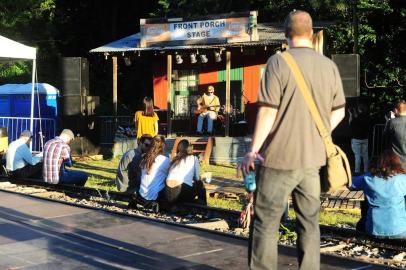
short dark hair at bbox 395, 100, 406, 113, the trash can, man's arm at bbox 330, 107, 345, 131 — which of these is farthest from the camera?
the trash can

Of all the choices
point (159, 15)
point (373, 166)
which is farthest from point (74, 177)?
point (159, 15)

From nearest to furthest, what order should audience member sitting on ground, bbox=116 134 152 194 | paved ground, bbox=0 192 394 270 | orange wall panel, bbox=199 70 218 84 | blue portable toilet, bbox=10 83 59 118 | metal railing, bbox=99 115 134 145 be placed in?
paved ground, bbox=0 192 394 270, audience member sitting on ground, bbox=116 134 152 194, blue portable toilet, bbox=10 83 59 118, metal railing, bbox=99 115 134 145, orange wall panel, bbox=199 70 218 84

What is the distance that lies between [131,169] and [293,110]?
6.67m

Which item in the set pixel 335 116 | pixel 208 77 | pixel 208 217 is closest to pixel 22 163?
pixel 208 217

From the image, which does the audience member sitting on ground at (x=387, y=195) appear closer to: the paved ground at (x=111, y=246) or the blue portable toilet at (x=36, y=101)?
the paved ground at (x=111, y=246)

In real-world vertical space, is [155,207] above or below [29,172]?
below

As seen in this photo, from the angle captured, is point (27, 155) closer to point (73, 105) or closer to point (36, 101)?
point (73, 105)

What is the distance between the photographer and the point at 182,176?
9.11 meters

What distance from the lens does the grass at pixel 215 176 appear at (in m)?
9.58

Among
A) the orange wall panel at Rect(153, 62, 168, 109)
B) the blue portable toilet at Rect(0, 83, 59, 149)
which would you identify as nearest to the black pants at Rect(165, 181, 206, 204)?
the blue portable toilet at Rect(0, 83, 59, 149)

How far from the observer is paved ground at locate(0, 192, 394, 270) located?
577 cm

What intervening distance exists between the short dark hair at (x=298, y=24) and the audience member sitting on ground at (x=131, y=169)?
19.9 feet

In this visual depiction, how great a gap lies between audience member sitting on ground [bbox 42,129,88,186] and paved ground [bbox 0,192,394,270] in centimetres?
301

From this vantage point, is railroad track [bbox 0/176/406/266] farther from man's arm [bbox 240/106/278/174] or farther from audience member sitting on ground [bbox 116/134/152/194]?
man's arm [bbox 240/106/278/174]
